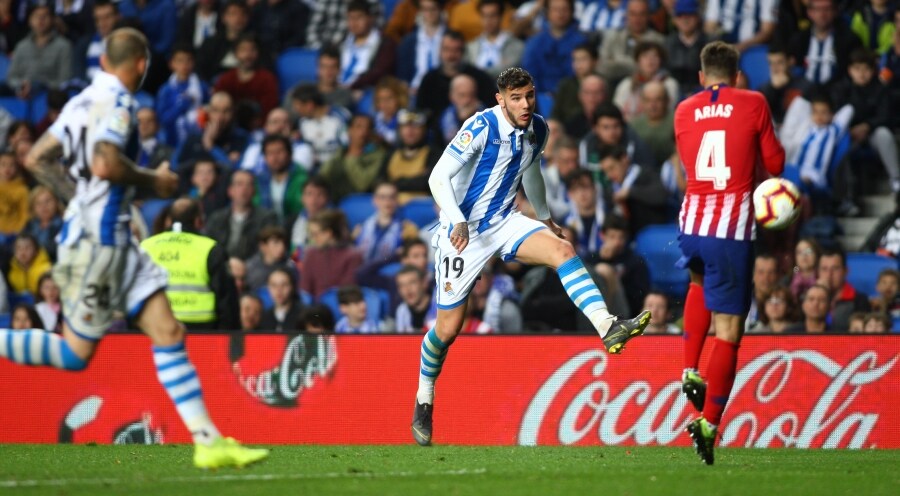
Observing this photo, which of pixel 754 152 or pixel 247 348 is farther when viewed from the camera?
pixel 247 348

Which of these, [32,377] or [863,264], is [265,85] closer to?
[32,377]

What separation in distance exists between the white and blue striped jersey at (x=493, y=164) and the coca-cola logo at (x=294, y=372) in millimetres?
2402

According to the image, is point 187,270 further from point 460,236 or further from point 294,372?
point 460,236

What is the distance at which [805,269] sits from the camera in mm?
12109

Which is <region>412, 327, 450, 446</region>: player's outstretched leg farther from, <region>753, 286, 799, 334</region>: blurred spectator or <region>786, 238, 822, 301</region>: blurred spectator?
<region>786, 238, 822, 301</region>: blurred spectator

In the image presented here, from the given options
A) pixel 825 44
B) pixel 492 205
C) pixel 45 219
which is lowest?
pixel 45 219

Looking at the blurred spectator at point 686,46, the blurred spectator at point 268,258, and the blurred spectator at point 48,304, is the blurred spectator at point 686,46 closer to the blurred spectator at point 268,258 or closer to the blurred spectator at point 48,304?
the blurred spectator at point 268,258

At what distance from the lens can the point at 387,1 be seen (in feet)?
58.7

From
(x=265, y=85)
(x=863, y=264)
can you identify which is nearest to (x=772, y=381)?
(x=863, y=264)

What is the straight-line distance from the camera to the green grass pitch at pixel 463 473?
660cm

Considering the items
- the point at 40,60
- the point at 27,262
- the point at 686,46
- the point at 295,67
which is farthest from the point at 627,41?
the point at 40,60

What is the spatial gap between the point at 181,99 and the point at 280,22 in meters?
1.92

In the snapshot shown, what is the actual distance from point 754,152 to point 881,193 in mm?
6887

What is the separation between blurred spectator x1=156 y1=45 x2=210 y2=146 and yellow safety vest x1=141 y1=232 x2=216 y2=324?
16.0 feet
